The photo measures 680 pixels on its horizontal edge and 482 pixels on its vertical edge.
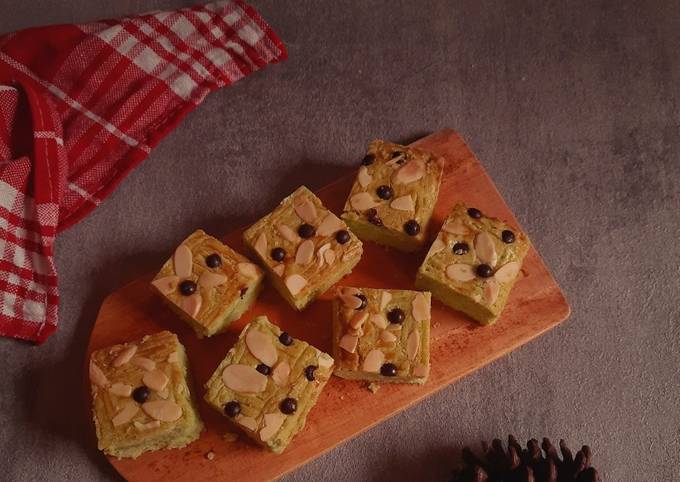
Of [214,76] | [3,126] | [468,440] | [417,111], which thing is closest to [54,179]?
[3,126]

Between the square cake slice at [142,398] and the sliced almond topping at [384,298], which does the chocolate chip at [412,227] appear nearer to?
the sliced almond topping at [384,298]

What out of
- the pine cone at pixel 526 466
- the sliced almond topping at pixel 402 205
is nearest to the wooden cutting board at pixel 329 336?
the sliced almond topping at pixel 402 205

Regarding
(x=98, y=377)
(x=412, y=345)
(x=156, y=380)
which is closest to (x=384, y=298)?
(x=412, y=345)

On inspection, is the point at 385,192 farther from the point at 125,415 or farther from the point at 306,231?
the point at 125,415

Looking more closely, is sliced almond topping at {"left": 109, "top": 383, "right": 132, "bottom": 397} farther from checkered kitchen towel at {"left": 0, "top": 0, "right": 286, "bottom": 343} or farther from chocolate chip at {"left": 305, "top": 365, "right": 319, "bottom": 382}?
chocolate chip at {"left": 305, "top": 365, "right": 319, "bottom": 382}

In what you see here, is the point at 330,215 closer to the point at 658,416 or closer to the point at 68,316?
the point at 68,316

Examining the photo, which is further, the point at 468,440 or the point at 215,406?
the point at 468,440
